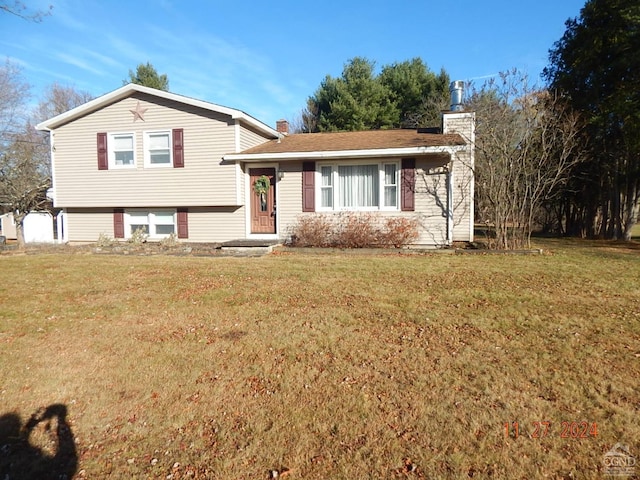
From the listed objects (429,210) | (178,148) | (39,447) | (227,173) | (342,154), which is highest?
(178,148)

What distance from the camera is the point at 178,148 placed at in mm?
13289

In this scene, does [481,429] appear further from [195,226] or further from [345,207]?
[195,226]

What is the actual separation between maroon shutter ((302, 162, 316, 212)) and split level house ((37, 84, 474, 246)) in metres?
0.03

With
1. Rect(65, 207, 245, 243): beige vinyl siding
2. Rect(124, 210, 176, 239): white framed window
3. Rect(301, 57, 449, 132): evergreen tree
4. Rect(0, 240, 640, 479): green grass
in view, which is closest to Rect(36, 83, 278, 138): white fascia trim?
Rect(65, 207, 245, 243): beige vinyl siding

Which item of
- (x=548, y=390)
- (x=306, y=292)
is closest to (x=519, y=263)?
(x=306, y=292)

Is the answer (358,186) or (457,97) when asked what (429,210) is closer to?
(358,186)

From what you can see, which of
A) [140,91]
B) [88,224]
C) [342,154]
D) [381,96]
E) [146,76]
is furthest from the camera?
[146,76]

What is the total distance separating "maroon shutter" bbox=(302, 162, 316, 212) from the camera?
1262cm

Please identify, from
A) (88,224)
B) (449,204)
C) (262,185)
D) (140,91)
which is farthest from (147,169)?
(449,204)

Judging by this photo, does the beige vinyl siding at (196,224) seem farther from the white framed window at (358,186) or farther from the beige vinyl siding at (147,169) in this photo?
the white framed window at (358,186)

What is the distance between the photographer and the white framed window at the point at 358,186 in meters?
12.4

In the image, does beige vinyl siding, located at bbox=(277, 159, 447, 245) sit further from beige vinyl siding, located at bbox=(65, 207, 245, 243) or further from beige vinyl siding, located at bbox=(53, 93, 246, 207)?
beige vinyl siding, located at bbox=(53, 93, 246, 207)
